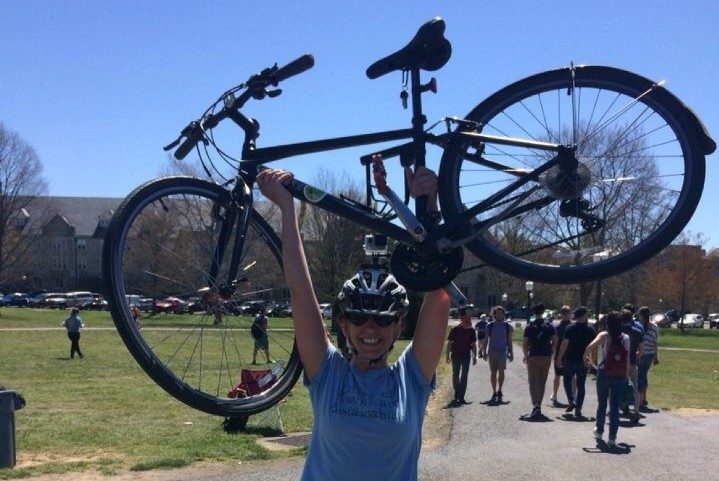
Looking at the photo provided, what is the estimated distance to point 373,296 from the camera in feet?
10.7

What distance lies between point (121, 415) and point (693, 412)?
10.7m

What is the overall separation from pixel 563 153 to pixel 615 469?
24.3ft

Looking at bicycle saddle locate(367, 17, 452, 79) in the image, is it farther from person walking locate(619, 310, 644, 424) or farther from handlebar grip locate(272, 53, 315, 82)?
person walking locate(619, 310, 644, 424)

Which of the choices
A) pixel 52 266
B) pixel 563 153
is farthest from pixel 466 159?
pixel 52 266

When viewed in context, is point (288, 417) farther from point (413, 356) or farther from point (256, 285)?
point (413, 356)

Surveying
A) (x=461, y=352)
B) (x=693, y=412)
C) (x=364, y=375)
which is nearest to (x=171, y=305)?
(x=364, y=375)

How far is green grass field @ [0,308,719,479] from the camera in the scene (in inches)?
444

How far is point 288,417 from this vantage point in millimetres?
14609

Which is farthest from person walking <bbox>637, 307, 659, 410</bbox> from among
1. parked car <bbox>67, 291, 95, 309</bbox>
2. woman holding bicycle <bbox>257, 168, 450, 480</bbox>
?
parked car <bbox>67, 291, 95, 309</bbox>

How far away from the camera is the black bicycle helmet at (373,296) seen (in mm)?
3248

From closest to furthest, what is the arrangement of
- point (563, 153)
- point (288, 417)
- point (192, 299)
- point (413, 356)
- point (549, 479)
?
1. point (413, 356)
2. point (563, 153)
3. point (192, 299)
4. point (549, 479)
5. point (288, 417)

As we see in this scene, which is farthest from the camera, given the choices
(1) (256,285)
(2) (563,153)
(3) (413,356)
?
(1) (256,285)

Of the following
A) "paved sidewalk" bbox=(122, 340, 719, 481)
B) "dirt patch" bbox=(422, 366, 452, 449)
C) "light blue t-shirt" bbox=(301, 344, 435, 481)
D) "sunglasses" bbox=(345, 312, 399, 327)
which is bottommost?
"dirt patch" bbox=(422, 366, 452, 449)

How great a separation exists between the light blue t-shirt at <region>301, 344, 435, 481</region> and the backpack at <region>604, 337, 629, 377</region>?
357 inches
